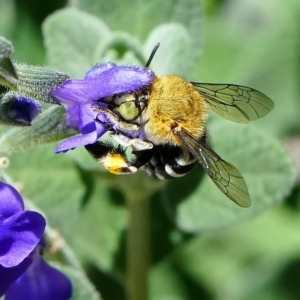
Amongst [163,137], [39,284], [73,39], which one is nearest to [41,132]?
[163,137]

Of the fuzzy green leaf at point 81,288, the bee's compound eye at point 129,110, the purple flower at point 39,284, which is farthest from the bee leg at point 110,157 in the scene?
the fuzzy green leaf at point 81,288

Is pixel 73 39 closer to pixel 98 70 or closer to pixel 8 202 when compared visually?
pixel 98 70

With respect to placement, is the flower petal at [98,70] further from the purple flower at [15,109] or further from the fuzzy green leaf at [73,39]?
the fuzzy green leaf at [73,39]

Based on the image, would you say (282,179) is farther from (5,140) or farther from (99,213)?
(5,140)

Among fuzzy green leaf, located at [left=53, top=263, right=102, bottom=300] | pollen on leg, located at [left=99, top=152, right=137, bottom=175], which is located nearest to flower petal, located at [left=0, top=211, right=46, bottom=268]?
pollen on leg, located at [left=99, top=152, right=137, bottom=175]

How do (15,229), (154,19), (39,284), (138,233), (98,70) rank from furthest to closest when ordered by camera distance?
(154,19) → (138,233) → (39,284) → (98,70) → (15,229)

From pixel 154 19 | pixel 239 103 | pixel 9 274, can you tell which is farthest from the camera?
pixel 154 19

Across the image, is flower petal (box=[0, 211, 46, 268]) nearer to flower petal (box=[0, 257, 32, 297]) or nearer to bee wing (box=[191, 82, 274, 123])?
flower petal (box=[0, 257, 32, 297])
